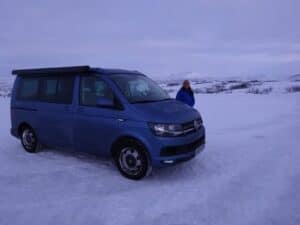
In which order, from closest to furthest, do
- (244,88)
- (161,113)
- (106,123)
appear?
(161,113) < (106,123) < (244,88)

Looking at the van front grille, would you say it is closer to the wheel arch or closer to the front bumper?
the front bumper

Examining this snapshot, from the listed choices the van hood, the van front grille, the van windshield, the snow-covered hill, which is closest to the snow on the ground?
the van front grille

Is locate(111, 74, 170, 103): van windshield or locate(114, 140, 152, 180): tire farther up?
locate(111, 74, 170, 103): van windshield

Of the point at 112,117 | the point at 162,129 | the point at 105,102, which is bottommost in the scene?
the point at 162,129

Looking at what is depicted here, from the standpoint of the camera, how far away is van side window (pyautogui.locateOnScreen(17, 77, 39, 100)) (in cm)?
654

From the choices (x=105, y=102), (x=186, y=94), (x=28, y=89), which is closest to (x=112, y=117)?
(x=105, y=102)

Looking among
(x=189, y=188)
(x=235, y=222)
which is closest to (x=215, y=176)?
(x=189, y=188)

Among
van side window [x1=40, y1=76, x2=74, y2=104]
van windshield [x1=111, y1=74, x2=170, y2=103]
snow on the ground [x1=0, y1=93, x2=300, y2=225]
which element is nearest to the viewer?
snow on the ground [x1=0, y1=93, x2=300, y2=225]

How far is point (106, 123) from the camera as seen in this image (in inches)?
208

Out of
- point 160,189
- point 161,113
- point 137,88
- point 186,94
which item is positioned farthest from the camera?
point 186,94

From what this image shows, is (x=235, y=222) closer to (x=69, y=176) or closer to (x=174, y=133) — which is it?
(x=174, y=133)

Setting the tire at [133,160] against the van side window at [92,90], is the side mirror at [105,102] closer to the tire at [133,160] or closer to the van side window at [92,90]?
the van side window at [92,90]

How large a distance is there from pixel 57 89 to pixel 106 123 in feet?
5.12

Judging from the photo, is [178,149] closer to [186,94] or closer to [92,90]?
[92,90]
